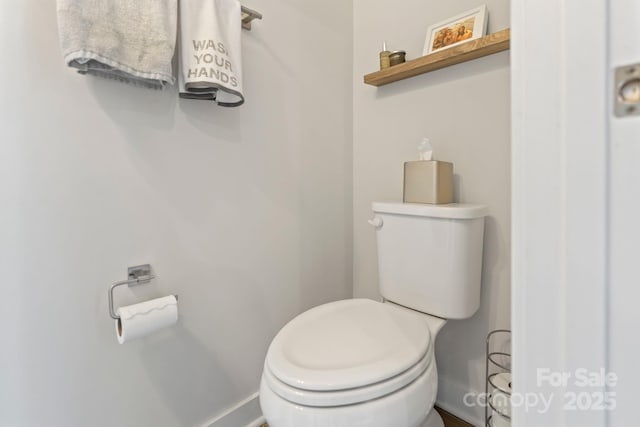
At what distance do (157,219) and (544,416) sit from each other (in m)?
0.99

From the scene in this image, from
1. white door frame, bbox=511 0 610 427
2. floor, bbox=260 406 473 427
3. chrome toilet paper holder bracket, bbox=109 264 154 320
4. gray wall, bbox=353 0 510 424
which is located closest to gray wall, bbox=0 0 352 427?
chrome toilet paper holder bracket, bbox=109 264 154 320

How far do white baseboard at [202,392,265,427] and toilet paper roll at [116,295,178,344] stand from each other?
1.55ft

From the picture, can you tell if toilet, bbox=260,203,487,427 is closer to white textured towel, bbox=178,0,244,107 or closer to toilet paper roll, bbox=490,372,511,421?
toilet paper roll, bbox=490,372,511,421

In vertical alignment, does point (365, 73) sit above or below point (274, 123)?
above

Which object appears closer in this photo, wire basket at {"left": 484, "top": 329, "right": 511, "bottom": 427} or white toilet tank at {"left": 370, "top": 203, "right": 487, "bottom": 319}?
wire basket at {"left": 484, "top": 329, "right": 511, "bottom": 427}

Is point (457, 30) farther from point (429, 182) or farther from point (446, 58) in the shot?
point (429, 182)

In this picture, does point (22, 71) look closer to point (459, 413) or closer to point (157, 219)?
point (157, 219)

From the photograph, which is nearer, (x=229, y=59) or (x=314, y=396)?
(x=314, y=396)

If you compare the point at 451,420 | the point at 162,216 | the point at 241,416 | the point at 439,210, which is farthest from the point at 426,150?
the point at 241,416

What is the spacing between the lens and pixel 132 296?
2.98ft

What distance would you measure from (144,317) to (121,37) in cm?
73

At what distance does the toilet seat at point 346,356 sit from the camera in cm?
68

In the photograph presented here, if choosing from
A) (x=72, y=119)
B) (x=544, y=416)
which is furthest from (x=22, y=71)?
(x=544, y=416)

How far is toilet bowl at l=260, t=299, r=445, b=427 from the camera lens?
67 cm
